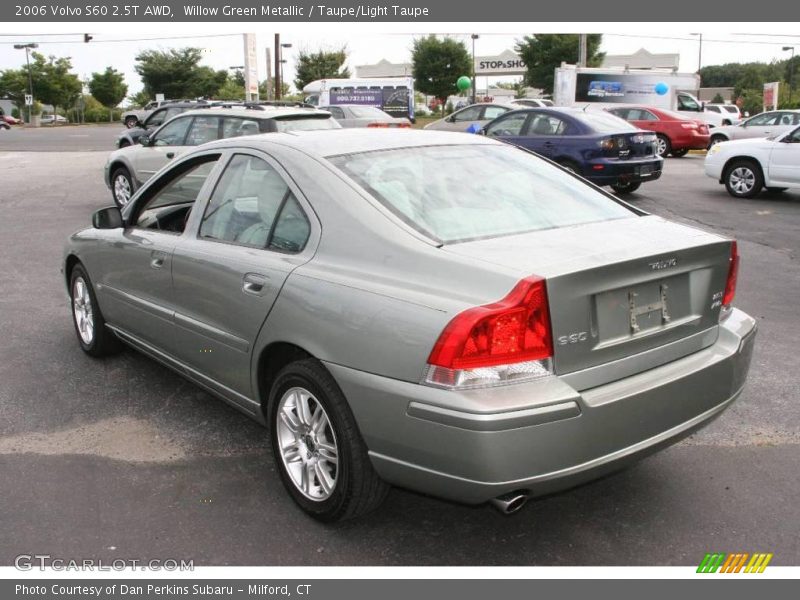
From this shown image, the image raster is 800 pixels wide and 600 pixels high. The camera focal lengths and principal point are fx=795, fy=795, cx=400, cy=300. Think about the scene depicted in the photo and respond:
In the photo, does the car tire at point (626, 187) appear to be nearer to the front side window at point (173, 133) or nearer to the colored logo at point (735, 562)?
the front side window at point (173, 133)

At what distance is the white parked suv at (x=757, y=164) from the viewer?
13.3 m

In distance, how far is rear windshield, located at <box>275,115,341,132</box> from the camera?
10250 mm

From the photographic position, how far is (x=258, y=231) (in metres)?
3.73

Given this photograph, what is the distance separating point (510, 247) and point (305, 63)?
68.4m

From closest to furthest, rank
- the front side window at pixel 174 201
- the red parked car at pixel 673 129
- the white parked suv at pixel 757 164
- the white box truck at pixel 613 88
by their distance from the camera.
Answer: the front side window at pixel 174 201
the white parked suv at pixel 757 164
the red parked car at pixel 673 129
the white box truck at pixel 613 88

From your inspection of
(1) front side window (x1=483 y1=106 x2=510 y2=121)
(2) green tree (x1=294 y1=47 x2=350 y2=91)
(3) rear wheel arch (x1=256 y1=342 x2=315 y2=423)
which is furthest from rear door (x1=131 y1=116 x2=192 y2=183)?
(2) green tree (x1=294 y1=47 x2=350 y2=91)

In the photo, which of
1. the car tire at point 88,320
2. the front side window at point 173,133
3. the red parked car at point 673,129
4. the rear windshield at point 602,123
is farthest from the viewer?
the red parked car at point 673,129

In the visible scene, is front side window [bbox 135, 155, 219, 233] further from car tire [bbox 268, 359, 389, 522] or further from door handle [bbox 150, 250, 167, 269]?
car tire [bbox 268, 359, 389, 522]

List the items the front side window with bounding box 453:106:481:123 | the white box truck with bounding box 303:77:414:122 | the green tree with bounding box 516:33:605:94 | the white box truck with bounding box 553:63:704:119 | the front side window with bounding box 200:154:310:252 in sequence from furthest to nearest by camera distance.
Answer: the green tree with bounding box 516:33:605:94 → the white box truck with bounding box 303:77:414:122 → the white box truck with bounding box 553:63:704:119 → the front side window with bounding box 453:106:481:123 → the front side window with bounding box 200:154:310:252

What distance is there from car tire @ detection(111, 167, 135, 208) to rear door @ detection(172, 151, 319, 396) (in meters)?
9.25

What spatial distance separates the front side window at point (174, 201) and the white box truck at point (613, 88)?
95.9ft

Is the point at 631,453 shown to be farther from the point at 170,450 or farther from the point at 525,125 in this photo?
the point at 525,125

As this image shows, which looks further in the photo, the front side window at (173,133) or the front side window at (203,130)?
the front side window at (173,133)

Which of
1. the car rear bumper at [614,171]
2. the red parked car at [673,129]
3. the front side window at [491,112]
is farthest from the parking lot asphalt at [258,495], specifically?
the red parked car at [673,129]
